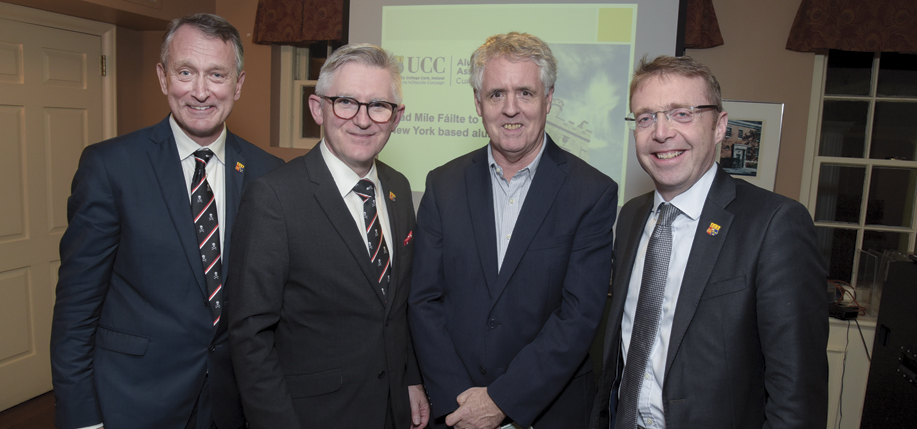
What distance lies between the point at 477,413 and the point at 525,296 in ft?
1.32

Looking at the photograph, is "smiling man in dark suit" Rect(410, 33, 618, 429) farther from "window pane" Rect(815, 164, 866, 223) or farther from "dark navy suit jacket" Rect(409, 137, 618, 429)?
"window pane" Rect(815, 164, 866, 223)

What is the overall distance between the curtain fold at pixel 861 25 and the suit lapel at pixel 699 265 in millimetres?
2847

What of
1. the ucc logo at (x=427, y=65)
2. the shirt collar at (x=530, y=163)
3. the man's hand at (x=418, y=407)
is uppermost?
the ucc logo at (x=427, y=65)

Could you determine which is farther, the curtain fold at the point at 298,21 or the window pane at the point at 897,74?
the curtain fold at the point at 298,21

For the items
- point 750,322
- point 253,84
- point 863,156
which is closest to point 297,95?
point 253,84

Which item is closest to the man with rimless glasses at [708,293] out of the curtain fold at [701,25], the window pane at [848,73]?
the curtain fold at [701,25]

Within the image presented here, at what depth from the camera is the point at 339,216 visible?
1.52 metres

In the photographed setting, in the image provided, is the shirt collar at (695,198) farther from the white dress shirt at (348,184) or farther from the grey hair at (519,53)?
the white dress shirt at (348,184)

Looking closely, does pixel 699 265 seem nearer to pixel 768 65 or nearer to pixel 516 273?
pixel 516 273

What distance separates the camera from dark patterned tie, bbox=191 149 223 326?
1591 mm

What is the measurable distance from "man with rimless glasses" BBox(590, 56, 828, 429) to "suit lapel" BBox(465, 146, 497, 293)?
0.42m

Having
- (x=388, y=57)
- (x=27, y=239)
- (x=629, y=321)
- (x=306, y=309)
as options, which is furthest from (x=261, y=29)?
(x=629, y=321)

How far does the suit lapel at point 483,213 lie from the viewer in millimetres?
1716

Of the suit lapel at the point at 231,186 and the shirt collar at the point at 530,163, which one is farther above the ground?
the shirt collar at the point at 530,163
